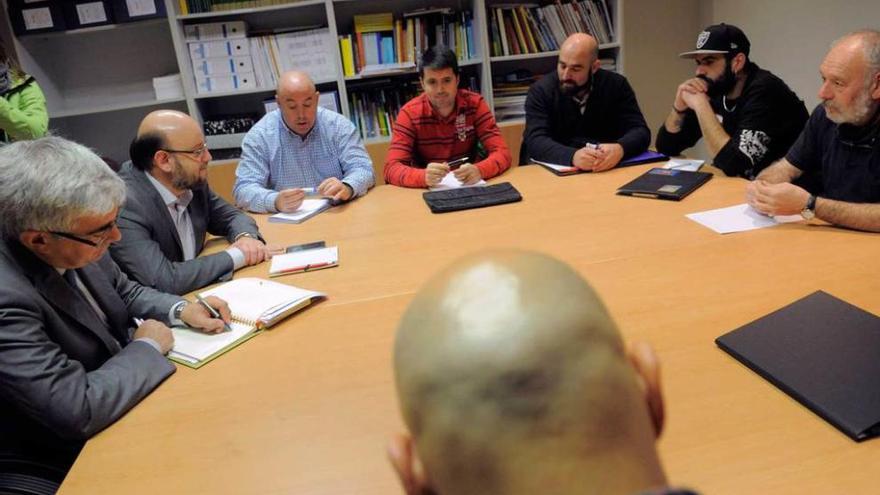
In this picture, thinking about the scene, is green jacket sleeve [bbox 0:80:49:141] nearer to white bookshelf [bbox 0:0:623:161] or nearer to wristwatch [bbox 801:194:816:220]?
white bookshelf [bbox 0:0:623:161]

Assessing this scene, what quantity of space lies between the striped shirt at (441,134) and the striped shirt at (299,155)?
0.19 meters

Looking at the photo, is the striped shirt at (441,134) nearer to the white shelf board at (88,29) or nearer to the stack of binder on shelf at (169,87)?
the stack of binder on shelf at (169,87)

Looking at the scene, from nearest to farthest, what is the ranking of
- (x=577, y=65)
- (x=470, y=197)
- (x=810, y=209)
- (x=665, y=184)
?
(x=810, y=209)
(x=665, y=184)
(x=470, y=197)
(x=577, y=65)

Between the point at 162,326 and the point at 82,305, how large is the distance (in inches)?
7.0

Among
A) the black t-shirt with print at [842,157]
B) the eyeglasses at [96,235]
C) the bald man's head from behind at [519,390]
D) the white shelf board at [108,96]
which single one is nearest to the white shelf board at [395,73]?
the white shelf board at [108,96]

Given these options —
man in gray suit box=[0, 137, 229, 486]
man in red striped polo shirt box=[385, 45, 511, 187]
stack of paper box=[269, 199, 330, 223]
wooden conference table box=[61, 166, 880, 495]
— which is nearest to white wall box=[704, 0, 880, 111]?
wooden conference table box=[61, 166, 880, 495]

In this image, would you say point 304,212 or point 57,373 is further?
point 304,212

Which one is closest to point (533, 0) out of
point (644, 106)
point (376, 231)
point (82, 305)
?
point (644, 106)

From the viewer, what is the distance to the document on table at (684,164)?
2.51 metres

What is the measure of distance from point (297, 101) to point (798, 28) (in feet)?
8.99

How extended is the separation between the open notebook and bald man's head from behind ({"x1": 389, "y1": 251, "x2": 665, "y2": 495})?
1135 mm

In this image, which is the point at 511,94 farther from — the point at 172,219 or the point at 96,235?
the point at 96,235

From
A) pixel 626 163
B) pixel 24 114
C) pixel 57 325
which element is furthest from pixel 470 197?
pixel 24 114

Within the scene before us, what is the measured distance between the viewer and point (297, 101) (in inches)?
106
